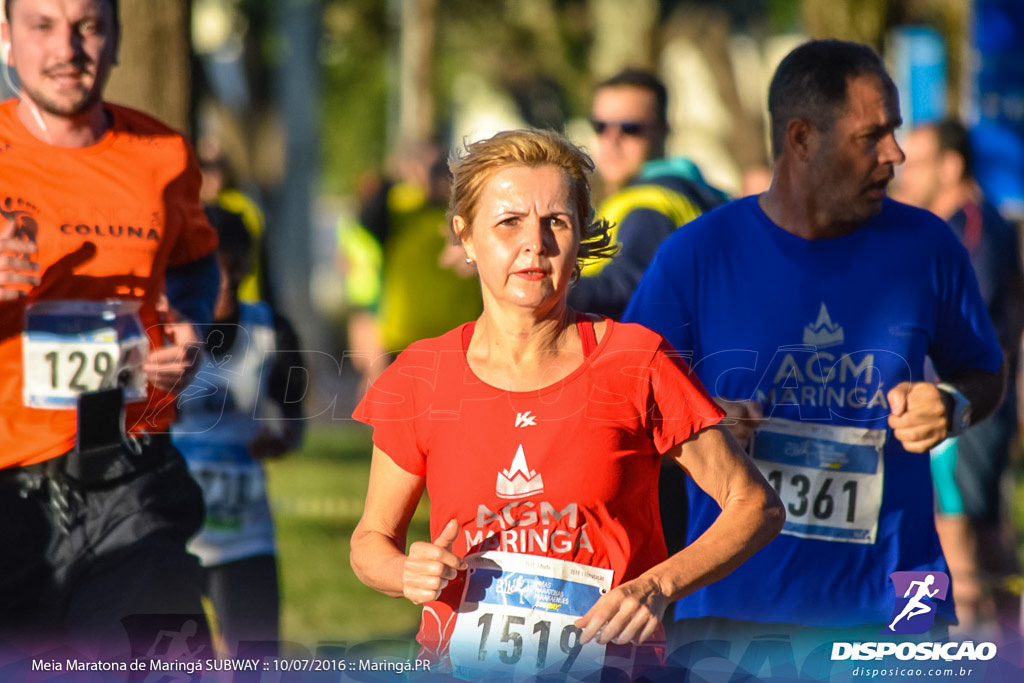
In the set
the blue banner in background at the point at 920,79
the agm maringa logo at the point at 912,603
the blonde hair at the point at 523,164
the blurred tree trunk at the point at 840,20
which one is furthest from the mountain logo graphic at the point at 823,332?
the blurred tree trunk at the point at 840,20

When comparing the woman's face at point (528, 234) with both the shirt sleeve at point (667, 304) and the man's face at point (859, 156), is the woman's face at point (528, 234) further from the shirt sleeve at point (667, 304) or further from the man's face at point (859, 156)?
the man's face at point (859, 156)

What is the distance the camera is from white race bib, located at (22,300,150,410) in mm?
3715

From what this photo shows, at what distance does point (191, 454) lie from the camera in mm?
5027

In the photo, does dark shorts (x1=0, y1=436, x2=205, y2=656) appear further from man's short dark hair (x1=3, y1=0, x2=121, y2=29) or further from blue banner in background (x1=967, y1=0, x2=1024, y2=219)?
blue banner in background (x1=967, y1=0, x2=1024, y2=219)

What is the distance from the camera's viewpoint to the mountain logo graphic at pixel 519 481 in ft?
9.55

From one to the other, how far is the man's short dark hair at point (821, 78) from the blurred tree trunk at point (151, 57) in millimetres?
2628

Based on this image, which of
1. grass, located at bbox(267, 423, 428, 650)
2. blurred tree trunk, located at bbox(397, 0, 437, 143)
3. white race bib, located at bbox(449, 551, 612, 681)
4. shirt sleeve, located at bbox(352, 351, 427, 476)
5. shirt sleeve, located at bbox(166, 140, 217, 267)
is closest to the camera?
white race bib, located at bbox(449, 551, 612, 681)

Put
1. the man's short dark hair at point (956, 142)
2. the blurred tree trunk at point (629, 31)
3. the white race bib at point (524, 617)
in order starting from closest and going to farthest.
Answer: the white race bib at point (524, 617) → the man's short dark hair at point (956, 142) → the blurred tree trunk at point (629, 31)

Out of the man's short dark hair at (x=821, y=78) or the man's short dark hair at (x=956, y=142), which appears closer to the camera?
the man's short dark hair at (x=821, y=78)

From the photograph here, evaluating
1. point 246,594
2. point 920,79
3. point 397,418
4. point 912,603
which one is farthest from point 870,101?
point 920,79

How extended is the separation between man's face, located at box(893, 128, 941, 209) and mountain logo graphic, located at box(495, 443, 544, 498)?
4790 millimetres

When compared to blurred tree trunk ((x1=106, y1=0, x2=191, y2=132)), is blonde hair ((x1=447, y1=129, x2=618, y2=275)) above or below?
below

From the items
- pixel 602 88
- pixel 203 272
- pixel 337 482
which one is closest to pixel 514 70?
pixel 337 482

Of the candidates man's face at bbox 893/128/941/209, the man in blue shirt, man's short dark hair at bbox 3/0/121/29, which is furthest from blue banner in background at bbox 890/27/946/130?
man's short dark hair at bbox 3/0/121/29
